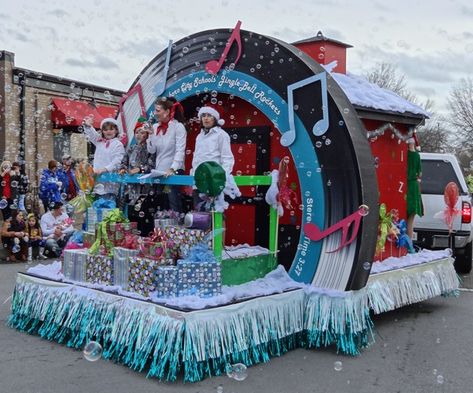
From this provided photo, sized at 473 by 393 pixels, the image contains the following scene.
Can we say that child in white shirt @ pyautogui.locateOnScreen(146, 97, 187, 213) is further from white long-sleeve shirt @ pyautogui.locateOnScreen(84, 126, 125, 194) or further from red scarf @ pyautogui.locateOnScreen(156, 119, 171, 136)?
white long-sleeve shirt @ pyautogui.locateOnScreen(84, 126, 125, 194)

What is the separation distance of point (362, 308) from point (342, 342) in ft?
1.11

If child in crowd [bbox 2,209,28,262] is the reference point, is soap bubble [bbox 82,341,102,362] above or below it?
below

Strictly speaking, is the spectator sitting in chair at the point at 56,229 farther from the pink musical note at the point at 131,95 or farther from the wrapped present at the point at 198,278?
the wrapped present at the point at 198,278

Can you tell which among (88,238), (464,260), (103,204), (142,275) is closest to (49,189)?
(103,204)

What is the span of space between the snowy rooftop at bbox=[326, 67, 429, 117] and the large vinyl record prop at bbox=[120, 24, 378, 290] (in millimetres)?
872

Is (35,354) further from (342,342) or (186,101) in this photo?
(186,101)

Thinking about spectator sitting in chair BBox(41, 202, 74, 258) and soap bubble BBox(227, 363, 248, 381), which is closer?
soap bubble BBox(227, 363, 248, 381)

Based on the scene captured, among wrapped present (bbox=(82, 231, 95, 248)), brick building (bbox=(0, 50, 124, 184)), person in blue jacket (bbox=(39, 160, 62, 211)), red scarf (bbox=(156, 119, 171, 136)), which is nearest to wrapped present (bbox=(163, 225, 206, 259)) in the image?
wrapped present (bbox=(82, 231, 95, 248))

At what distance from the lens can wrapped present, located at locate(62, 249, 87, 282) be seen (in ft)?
18.5

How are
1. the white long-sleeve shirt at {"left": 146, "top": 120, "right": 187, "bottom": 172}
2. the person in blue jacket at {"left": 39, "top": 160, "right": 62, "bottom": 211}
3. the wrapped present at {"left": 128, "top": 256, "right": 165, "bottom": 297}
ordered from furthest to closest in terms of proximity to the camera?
the person in blue jacket at {"left": 39, "top": 160, "right": 62, "bottom": 211} → the white long-sleeve shirt at {"left": 146, "top": 120, "right": 187, "bottom": 172} → the wrapped present at {"left": 128, "top": 256, "right": 165, "bottom": 297}

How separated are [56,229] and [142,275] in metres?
5.11

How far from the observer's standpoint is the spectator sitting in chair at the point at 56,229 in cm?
955

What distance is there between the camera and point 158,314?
4.52 metres

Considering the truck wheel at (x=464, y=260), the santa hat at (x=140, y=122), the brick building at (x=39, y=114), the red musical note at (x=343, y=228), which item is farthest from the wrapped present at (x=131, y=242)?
the brick building at (x=39, y=114)
